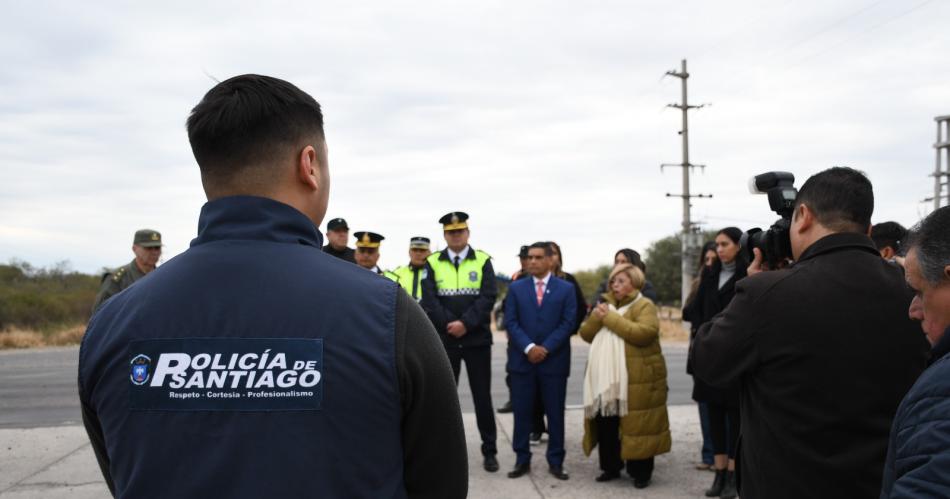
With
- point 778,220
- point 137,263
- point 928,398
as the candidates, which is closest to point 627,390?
point 778,220

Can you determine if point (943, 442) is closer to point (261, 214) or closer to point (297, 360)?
point (297, 360)

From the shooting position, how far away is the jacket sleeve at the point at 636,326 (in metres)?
6.33

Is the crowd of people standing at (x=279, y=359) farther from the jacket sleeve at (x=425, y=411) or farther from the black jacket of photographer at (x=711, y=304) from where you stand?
the black jacket of photographer at (x=711, y=304)

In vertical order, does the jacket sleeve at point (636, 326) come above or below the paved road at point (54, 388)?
above

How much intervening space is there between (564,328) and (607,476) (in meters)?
1.39

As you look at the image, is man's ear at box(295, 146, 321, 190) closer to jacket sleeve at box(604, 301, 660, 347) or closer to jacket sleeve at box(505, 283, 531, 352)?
jacket sleeve at box(604, 301, 660, 347)

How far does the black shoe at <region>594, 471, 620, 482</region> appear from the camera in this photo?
252 inches

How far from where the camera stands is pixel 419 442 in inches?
62.7

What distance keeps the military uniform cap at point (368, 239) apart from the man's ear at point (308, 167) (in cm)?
690

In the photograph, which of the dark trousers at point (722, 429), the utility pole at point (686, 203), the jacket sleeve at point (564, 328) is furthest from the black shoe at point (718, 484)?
the utility pole at point (686, 203)

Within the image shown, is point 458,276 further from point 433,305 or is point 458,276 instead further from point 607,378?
point 607,378

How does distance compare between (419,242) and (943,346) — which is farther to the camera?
(419,242)

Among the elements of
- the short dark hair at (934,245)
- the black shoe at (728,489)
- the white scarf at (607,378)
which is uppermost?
the short dark hair at (934,245)

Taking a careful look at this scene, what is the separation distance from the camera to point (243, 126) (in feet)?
5.38
